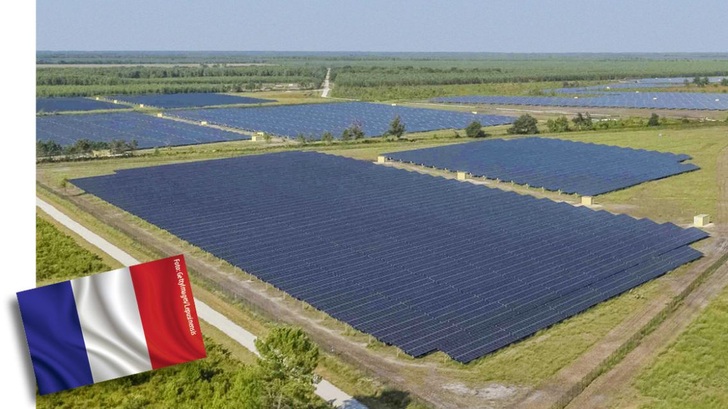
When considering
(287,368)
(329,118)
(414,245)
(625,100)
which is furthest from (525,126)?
(287,368)

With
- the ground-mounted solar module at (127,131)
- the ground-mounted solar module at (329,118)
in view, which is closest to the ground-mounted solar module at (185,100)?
the ground-mounted solar module at (329,118)

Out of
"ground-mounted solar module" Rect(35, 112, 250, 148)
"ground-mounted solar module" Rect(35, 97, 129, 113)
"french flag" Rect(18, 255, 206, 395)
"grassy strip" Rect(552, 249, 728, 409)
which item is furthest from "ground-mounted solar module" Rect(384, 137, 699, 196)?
"ground-mounted solar module" Rect(35, 97, 129, 113)

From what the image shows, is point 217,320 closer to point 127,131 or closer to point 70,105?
point 127,131

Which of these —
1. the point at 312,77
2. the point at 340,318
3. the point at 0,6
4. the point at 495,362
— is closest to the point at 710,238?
the point at 495,362

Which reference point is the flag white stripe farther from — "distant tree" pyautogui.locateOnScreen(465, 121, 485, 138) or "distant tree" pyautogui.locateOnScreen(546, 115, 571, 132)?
"distant tree" pyautogui.locateOnScreen(546, 115, 571, 132)

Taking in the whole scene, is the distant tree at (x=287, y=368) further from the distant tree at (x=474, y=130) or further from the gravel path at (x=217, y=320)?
the distant tree at (x=474, y=130)

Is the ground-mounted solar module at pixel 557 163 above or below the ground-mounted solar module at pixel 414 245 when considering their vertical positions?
above
